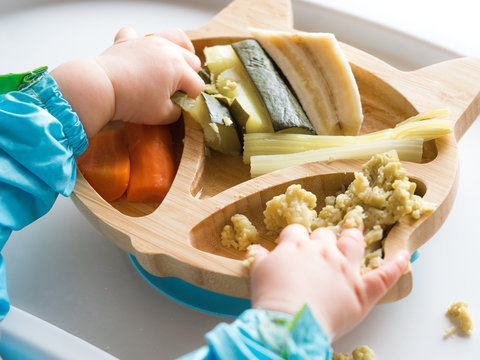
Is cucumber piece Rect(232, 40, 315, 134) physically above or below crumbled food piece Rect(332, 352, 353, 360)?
above

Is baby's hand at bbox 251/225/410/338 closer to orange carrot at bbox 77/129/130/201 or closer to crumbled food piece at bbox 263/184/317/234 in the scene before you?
crumbled food piece at bbox 263/184/317/234

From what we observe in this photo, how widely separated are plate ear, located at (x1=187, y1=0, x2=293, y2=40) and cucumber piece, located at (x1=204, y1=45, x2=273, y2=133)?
0.39 feet

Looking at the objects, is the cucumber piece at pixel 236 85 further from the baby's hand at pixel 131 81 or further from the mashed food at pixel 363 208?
the mashed food at pixel 363 208

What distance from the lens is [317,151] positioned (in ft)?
4.59

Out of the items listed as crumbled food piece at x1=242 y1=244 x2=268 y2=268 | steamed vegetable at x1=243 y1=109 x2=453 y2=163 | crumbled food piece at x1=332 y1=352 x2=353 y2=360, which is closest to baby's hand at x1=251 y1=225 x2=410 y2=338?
crumbled food piece at x1=242 y1=244 x2=268 y2=268

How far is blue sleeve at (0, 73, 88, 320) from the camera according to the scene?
118 centimetres

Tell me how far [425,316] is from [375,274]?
323 mm

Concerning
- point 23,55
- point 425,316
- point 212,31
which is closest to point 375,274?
point 425,316

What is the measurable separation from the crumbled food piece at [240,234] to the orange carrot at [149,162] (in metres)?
0.20

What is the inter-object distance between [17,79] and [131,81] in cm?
25

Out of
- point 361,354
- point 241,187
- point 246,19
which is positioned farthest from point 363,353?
point 246,19

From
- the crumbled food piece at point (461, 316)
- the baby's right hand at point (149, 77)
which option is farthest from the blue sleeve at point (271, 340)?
the baby's right hand at point (149, 77)

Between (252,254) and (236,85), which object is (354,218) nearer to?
(252,254)

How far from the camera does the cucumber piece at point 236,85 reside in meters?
1.46
